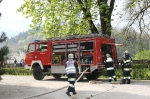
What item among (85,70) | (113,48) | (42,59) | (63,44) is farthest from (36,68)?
(113,48)

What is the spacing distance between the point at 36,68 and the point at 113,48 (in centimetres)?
550

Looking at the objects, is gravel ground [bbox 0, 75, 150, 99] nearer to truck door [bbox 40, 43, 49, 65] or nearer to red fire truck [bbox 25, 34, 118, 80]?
red fire truck [bbox 25, 34, 118, 80]

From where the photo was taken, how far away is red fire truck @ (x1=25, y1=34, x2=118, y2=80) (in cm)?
1606

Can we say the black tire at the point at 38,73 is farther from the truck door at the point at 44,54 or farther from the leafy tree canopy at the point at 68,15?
the leafy tree canopy at the point at 68,15

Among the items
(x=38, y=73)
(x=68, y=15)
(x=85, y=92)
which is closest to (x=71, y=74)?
(x=85, y=92)

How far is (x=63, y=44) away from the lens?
57.1ft

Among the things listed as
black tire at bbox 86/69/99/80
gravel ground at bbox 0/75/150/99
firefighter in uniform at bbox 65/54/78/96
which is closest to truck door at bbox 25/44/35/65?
black tire at bbox 86/69/99/80

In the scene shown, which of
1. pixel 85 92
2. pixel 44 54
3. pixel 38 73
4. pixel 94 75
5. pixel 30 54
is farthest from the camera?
pixel 30 54

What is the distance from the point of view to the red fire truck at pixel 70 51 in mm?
16062

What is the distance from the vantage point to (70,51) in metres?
17.0

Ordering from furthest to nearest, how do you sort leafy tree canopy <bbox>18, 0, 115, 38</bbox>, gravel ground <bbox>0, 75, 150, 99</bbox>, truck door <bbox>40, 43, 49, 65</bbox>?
leafy tree canopy <bbox>18, 0, 115, 38</bbox> → truck door <bbox>40, 43, 49, 65</bbox> → gravel ground <bbox>0, 75, 150, 99</bbox>

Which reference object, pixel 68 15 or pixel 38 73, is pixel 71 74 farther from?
pixel 68 15

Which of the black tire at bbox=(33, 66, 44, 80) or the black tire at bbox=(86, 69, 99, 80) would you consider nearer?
the black tire at bbox=(86, 69, 99, 80)

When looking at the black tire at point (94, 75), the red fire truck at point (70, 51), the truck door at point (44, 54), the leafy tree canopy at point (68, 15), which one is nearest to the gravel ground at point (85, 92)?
the red fire truck at point (70, 51)
